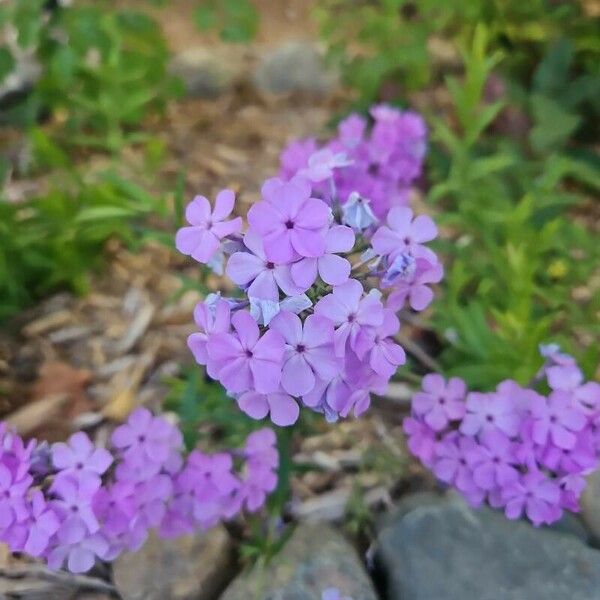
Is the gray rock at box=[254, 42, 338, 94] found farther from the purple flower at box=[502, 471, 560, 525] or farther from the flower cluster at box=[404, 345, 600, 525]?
the purple flower at box=[502, 471, 560, 525]

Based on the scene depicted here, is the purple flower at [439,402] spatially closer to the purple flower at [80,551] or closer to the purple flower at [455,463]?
the purple flower at [455,463]

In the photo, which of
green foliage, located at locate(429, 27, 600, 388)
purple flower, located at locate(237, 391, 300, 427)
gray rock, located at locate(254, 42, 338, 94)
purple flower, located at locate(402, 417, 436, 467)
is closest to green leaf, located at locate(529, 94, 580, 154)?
green foliage, located at locate(429, 27, 600, 388)

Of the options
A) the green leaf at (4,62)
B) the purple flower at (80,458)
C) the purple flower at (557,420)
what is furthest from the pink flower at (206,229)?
the green leaf at (4,62)

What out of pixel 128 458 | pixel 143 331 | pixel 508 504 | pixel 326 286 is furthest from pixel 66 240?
pixel 508 504

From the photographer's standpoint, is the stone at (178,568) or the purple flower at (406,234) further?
the stone at (178,568)

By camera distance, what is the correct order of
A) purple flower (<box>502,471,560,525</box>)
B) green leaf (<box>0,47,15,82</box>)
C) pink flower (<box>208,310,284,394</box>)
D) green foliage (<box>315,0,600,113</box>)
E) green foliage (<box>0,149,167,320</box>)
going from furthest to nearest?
green foliage (<box>315,0,600,113</box>), green leaf (<box>0,47,15,82</box>), green foliage (<box>0,149,167,320</box>), purple flower (<box>502,471,560,525</box>), pink flower (<box>208,310,284,394</box>)

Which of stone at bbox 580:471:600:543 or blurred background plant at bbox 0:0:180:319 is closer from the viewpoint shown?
stone at bbox 580:471:600:543

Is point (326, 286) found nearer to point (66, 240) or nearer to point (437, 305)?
point (437, 305)

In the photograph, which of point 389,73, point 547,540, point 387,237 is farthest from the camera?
point 389,73
